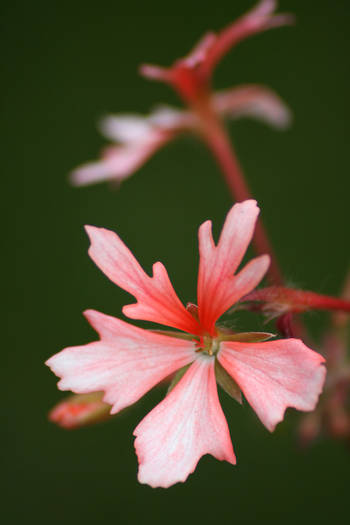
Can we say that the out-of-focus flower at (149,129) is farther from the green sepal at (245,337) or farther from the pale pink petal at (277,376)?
the pale pink petal at (277,376)

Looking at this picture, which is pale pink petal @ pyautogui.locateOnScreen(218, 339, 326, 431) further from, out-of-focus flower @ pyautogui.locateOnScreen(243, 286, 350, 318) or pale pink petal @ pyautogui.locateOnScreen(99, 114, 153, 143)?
pale pink petal @ pyautogui.locateOnScreen(99, 114, 153, 143)

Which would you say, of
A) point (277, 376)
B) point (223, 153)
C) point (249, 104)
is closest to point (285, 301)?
point (277, 376)

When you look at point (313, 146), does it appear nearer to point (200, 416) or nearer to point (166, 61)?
point (166, 61)

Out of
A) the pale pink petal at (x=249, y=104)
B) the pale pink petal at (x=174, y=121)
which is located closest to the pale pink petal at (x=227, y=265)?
the pale pink petal at (x=174, y=121)

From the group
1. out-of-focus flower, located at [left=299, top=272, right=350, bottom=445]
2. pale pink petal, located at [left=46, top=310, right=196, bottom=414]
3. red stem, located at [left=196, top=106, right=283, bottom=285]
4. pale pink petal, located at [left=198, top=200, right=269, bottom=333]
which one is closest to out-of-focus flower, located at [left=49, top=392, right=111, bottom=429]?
pale pink petal, located at [left=46, top=310, right=196, bottom=414]

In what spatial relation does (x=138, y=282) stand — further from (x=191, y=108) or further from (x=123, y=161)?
(x=191, y=108)
